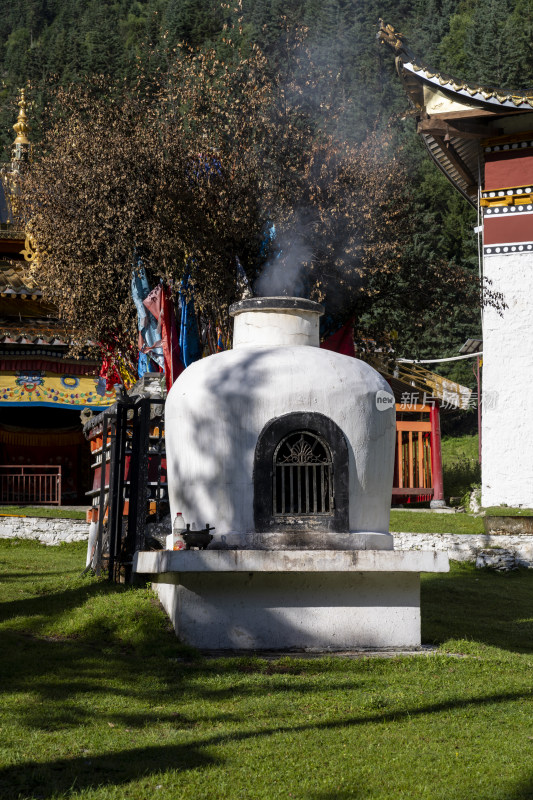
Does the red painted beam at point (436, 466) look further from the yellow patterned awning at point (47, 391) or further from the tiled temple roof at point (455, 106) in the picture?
the yellow patterned awning at point (47, 391)

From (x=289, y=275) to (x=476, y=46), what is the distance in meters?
31.4

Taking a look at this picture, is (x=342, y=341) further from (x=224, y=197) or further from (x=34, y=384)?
(x=34, y=384)

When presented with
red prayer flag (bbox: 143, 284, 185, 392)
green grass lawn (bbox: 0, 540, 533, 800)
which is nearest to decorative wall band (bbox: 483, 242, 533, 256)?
red prayer flag (bbox: 143, 284, 185, 392)

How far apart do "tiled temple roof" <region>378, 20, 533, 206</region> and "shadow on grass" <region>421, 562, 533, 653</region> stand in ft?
28.3

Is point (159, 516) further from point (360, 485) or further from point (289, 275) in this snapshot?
point (289, 275)

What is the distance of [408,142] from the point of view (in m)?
36.8

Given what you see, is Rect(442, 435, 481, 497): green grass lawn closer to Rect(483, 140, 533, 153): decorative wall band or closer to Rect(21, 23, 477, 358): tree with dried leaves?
Rect(483, 140, 533, 153): decorative wall band

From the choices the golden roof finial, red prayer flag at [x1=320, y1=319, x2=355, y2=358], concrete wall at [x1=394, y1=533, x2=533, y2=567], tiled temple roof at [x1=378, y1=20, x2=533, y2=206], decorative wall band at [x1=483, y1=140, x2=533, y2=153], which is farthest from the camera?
the golden roof finial

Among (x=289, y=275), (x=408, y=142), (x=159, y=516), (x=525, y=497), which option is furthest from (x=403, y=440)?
(x=408, y=142)

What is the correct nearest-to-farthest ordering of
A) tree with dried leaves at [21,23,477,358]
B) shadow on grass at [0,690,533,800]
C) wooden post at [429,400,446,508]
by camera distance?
shadow on grass at [0,690,533,800] → tree with dried leaves at [21,23,477,358] → wooden post at [429,400,446,508]

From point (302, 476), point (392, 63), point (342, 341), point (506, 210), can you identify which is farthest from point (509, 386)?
point (392, 63)

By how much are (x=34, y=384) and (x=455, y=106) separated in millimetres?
12014

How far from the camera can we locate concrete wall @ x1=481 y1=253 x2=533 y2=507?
18.4m

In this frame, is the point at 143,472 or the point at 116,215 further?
the point at 116,215
